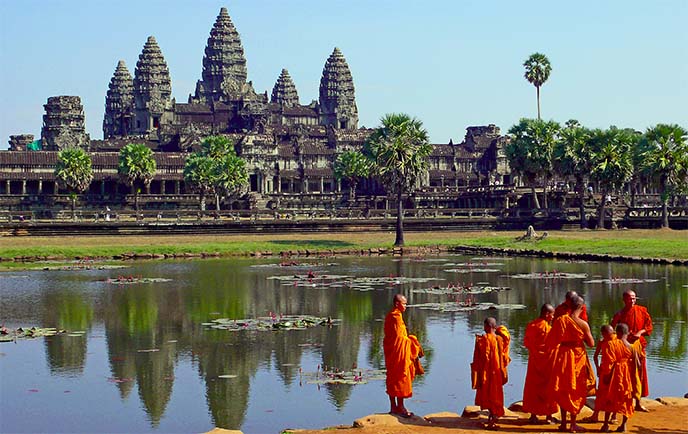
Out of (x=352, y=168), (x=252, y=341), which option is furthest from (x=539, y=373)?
(x=352, y=168)

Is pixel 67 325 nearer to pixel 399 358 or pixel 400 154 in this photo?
pixel 399 358

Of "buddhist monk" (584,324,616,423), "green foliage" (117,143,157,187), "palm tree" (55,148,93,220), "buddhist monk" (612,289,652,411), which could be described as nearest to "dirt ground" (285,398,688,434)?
"buddhist monk" (584,324,616,423)

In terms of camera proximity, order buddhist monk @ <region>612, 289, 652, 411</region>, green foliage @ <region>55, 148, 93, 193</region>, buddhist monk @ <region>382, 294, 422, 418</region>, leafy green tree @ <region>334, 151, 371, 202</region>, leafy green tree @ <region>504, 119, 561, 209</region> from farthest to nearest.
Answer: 1. leafy green tree @ <region>334, 151, 371, 202</region>
2. green foliage @ <region>55, 148, 93, 193</region>
3. leafy green tree @ <region>504, 119, 561, 209</region>
4. buddhist monk @ <region>612, 289, 652, 411</region>
5. buddhist monk @ <region>382, 294, 422, 418</region>

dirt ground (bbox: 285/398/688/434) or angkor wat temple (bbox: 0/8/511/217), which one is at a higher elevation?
angkor wat temple (bbox: 0/8/511/217)

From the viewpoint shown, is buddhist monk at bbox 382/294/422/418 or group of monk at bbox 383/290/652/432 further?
buddhist monk at bbox 382/294/422/418

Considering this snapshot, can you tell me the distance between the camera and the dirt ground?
1922 centimetres

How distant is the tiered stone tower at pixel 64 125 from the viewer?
548ft

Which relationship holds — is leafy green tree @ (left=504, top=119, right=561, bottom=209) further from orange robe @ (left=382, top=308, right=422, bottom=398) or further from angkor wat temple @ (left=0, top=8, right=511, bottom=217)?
orange robe @ (left=382, top=308, right=422, bottom=398)

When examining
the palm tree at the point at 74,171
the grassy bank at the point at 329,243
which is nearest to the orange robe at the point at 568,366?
the grassy bank at the point at 329,243

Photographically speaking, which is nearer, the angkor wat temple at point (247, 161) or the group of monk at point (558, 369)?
the group of monk at point (558, 369)

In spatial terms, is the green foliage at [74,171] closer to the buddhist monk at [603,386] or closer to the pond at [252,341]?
the pond at [252,341]

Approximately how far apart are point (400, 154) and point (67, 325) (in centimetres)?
4165

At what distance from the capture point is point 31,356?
2947 centimetres

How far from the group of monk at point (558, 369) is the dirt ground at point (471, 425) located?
23 centimetres
